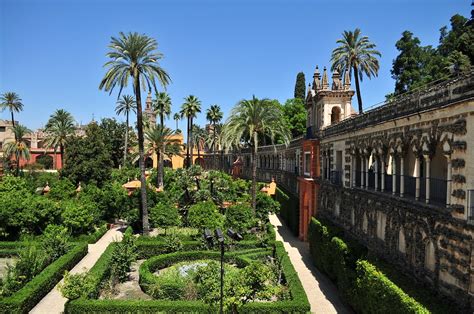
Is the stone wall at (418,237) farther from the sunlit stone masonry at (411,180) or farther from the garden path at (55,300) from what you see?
the garden path at (55,300)

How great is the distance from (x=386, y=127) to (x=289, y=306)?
9.17 meters

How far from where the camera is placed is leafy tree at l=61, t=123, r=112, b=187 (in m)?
54.0

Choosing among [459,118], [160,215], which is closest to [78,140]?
[160,215]

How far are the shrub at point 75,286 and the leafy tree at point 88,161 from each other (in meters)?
37.2

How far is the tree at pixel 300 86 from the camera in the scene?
82.9 metres

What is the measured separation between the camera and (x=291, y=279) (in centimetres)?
2128

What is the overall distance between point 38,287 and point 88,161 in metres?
35.9

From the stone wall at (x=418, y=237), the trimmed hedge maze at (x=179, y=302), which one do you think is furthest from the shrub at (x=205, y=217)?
the stone wall at (x=418, y=237)

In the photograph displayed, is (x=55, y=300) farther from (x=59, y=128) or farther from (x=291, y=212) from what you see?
(x=59, y=128)

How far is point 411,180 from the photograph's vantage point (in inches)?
648

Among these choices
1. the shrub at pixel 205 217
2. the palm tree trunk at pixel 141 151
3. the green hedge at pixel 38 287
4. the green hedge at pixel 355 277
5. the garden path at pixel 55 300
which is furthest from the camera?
the palm tree trunk at pixel 141 151

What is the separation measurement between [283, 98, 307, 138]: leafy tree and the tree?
7.93 feet

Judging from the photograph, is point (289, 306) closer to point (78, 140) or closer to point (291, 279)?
point (291, 279)

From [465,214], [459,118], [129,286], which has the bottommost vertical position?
[129,286]
